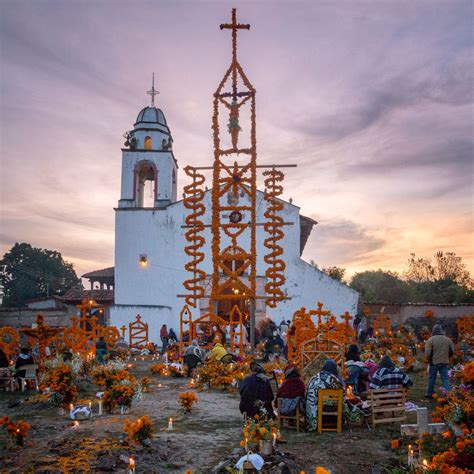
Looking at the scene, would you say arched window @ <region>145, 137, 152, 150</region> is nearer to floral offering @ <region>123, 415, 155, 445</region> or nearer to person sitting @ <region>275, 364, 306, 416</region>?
person sitting @ <region>275, 364, 306, 416</region>

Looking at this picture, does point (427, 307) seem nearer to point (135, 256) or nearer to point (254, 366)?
point (135, 256)

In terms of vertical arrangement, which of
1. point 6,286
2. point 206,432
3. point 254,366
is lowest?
point 206,432

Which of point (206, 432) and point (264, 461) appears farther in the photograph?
point (206, 432)

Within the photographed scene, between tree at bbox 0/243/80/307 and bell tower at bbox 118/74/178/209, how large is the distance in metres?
32.6

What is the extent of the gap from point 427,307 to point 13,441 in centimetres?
2472

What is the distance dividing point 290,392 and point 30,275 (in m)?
56.6

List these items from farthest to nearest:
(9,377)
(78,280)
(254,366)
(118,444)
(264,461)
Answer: (78,280) → (9,377) → (254,366) → (118,444) → (264,461)

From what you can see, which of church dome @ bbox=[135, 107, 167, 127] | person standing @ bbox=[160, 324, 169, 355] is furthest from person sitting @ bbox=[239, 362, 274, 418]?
church dome @ bbox=[135, 107, 167, 127]

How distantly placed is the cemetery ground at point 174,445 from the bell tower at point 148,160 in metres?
19.0

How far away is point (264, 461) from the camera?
6168mm

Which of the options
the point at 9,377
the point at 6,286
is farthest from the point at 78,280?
the point at 9,377

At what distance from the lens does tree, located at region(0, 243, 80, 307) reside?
57031 mm

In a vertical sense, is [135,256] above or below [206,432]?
above

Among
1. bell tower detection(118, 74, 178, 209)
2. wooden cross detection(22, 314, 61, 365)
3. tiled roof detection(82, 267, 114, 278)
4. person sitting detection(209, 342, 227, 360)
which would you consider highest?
bell tower detection(118, 74, 178, 209)
